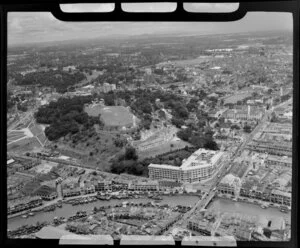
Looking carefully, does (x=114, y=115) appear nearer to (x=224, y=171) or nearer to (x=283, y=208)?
(x=224, y=171)

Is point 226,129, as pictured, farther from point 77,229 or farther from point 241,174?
point 77,229

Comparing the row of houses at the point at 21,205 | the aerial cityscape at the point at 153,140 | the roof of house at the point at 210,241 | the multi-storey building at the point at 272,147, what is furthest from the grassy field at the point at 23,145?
the multi-storey building at the point at 272,147

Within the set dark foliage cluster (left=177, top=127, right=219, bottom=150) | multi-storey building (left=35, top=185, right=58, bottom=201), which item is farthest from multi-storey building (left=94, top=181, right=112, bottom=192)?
dark foliage cluster (left=177, top=127, right=219, bottom=150)

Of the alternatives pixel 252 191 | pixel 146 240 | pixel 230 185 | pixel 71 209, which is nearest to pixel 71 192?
pixel 71 209

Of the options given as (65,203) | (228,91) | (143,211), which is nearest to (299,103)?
(228,91)

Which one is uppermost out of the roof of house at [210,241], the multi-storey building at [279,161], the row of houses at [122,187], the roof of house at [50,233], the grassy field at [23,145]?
the grassy field at [23,145]

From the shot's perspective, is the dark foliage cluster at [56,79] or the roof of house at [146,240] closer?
the roof of house at [146,240]

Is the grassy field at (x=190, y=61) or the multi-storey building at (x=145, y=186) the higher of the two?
the grassy field at (x=190, y=61)

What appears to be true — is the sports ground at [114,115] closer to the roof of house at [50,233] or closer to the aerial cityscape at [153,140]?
the aerial cityscape at [153,140]

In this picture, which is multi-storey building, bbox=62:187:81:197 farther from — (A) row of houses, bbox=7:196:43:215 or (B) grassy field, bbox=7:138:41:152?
(B) grassy field, bbox=7:138:41:152
